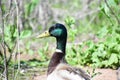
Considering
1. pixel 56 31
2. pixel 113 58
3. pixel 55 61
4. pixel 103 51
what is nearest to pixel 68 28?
pixel 103 51

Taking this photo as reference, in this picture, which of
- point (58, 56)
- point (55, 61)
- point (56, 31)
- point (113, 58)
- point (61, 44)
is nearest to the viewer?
point (55, 61)

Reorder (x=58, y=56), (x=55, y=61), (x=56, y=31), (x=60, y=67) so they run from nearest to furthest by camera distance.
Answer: (x=60, y=67) → (x=55, y=61) → (x=58, y=56) → (x=56, y=31)

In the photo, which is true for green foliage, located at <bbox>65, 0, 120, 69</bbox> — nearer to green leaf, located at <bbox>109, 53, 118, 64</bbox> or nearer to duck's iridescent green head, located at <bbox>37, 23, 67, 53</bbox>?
green leaf, located at <bbox>109, 53, 118, 64</bbox>

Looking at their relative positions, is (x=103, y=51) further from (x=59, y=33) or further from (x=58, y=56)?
(x=58, y=56)

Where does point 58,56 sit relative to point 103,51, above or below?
above

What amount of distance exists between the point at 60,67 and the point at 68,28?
75.6 inches

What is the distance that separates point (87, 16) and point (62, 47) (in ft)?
18.9

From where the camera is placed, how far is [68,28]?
27.9ft

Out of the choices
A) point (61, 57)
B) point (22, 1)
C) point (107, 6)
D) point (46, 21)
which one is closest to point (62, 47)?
point (61, 57)

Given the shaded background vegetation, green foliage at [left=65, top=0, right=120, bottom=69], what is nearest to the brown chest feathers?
the shaded background vegetation

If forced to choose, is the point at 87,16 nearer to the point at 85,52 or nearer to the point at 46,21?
the point at 46,21

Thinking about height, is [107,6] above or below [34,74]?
above

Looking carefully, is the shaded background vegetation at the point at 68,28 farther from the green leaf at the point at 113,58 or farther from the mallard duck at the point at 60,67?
the mallard duck at the point at 60,67

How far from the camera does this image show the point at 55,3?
13.5 meters
